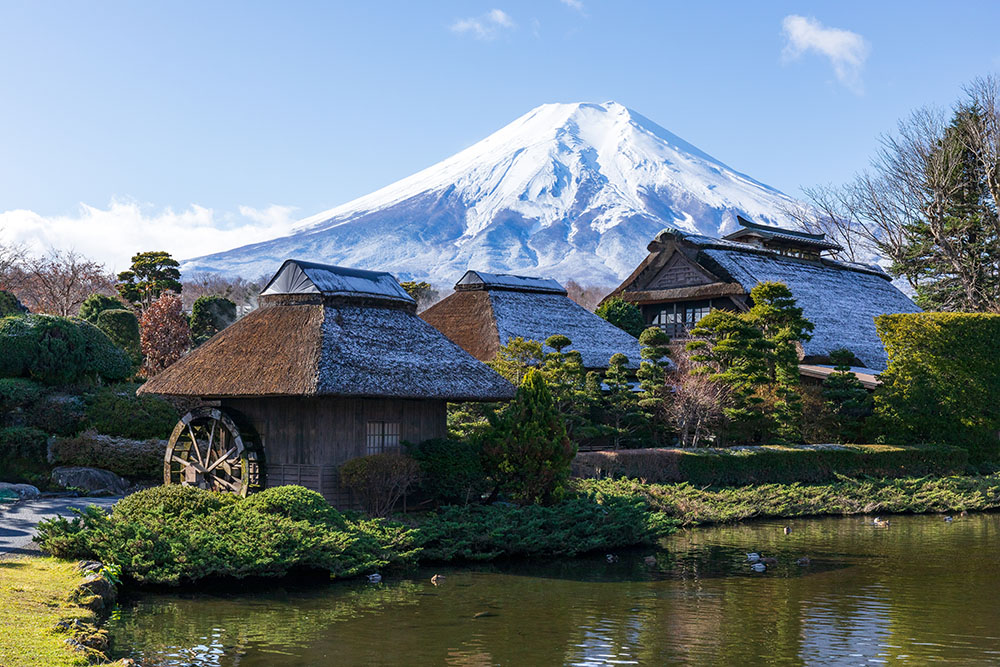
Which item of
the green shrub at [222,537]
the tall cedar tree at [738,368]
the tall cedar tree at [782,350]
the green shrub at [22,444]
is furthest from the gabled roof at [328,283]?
the tall cedar tree at [782,350]

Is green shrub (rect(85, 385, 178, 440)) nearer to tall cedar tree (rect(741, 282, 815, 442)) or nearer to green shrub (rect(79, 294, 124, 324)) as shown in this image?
green shrub (rect(79, 294, 124, 324))

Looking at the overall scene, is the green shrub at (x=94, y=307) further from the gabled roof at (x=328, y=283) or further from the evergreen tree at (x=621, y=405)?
the evergreen tree at (x=621, y=405)

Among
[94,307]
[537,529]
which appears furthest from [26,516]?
[94,307]

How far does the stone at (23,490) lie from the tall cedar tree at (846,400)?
24640 mm

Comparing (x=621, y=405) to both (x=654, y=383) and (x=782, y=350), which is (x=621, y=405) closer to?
(x=654, y=383)

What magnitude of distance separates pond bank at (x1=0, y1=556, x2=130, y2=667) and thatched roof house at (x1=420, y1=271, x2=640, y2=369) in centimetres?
2108

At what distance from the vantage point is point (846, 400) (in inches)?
1331

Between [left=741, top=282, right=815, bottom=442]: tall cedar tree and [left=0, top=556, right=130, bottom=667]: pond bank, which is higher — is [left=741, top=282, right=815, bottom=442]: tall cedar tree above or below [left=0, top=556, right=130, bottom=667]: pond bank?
above

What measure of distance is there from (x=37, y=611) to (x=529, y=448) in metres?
11.4

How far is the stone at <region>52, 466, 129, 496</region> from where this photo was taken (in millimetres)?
24622

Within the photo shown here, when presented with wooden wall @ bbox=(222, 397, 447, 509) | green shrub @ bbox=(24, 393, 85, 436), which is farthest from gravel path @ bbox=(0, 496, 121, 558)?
wooden wall @ bbox=(222, 397, 447, 509)

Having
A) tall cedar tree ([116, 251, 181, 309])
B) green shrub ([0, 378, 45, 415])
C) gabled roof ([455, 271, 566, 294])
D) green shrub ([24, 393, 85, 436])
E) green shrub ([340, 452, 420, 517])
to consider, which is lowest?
green shrub ([340, 452, 420, 517])

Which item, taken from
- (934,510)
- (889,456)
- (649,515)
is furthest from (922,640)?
(889,456)

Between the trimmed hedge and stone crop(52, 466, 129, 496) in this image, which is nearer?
stone crop(52, 466, 129, 496)
